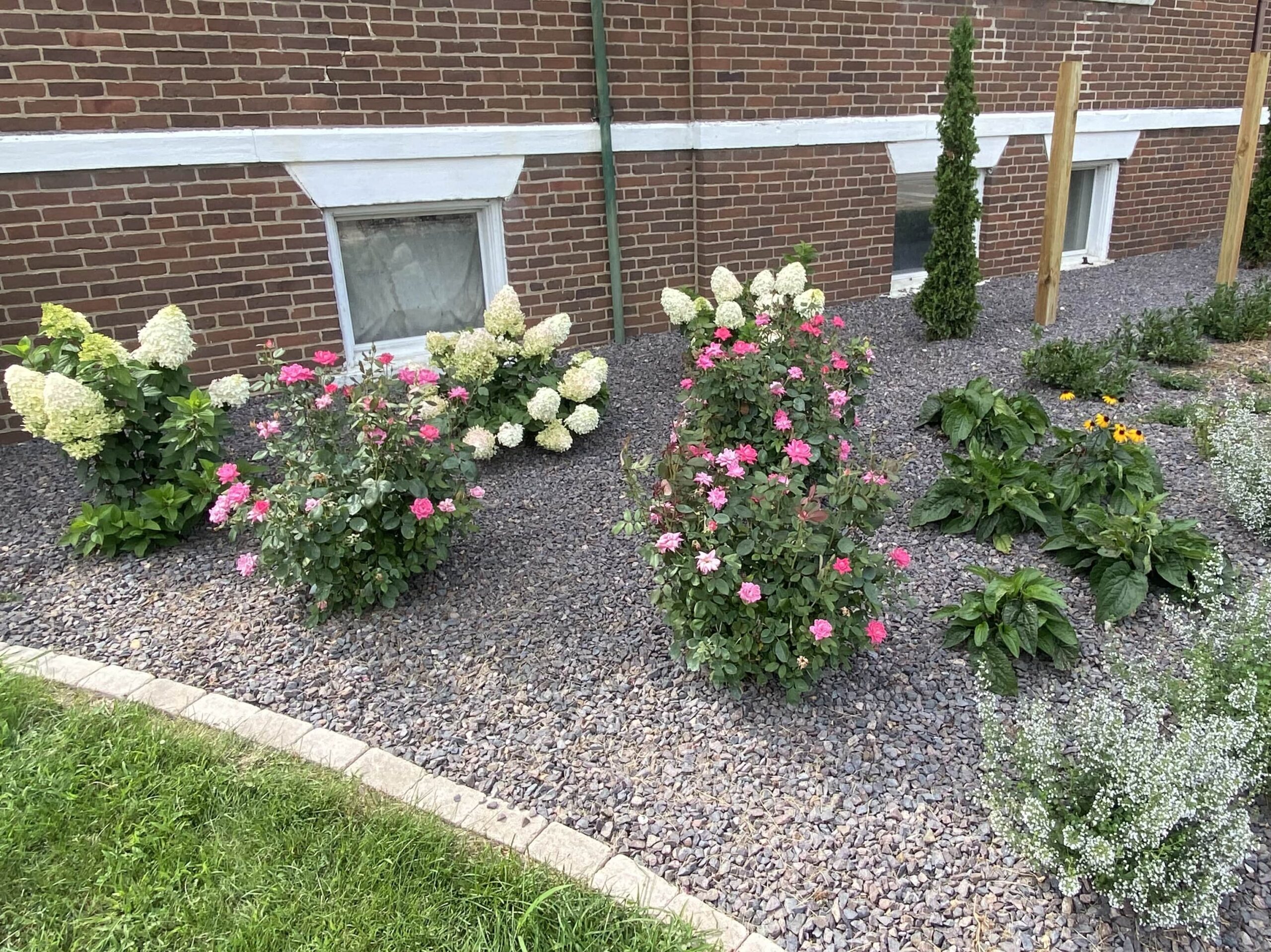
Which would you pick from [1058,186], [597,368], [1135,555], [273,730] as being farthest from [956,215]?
[273,730]

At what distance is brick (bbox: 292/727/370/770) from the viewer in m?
2.45

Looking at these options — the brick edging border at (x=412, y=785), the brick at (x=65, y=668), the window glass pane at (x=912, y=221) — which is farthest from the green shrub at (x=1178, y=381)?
the brick at (x=65, y=668)

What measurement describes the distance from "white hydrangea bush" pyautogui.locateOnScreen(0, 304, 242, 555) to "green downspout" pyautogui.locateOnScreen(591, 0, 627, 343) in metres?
2.91

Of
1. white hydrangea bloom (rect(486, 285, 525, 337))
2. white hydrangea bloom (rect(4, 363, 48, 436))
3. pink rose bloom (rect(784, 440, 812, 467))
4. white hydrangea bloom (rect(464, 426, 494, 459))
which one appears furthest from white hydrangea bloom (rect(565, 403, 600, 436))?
white hydrangea bloom (rect(4, 363, 48, 436))

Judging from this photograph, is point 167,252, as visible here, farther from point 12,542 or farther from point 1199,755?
point 1199,755

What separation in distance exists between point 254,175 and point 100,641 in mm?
2857

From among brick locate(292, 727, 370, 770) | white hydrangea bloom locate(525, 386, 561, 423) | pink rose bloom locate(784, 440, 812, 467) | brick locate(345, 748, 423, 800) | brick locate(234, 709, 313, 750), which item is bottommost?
brick locate(345, 748, 423, 800)

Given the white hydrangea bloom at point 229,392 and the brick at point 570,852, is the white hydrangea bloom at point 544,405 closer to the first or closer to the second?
the white hydrangea bloom at point 229,392

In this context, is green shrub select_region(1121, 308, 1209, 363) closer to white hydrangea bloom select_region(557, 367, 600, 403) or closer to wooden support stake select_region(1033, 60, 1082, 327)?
wooden support stake select_region(1033, 60, 1082, 327)

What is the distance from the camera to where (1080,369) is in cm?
474

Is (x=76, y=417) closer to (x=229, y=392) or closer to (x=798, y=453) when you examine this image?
(x=229, y=392)

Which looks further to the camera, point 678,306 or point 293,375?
point 678,306

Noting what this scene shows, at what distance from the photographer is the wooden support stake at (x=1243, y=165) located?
21.3 feet

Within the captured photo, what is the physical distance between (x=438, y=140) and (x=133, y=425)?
2.57 m
